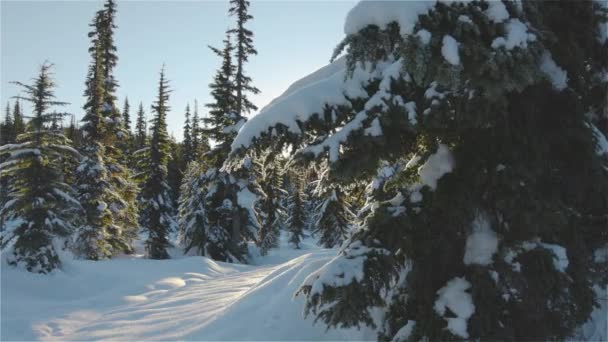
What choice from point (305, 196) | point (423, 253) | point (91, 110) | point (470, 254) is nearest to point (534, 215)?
point (470, 254)

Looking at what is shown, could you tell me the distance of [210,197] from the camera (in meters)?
23.8

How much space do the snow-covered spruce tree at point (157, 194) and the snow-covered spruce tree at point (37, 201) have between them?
47.0ft

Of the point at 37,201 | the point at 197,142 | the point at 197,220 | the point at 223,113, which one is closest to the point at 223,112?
the point at 223,113

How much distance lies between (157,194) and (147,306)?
20104 millimetres

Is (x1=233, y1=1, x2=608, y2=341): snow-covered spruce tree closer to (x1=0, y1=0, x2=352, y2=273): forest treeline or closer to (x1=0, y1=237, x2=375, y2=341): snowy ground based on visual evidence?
(x1=0, y1=237, x2=375, y2=341): snowy ground

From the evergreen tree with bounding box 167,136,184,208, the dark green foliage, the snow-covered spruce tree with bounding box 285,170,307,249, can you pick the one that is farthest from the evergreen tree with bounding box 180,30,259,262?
the evergreen tree with bounding box 167,136,184,208

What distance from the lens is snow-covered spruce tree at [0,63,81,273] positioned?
1202cm

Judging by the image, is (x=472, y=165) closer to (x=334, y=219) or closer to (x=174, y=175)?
(x=334, y=219)

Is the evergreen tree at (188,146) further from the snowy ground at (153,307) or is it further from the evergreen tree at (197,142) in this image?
the snowy ground at (153,307)

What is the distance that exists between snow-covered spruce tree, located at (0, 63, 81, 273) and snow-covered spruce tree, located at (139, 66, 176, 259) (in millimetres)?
14338

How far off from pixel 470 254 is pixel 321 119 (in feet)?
6.54

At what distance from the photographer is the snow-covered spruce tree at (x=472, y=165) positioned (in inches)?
135

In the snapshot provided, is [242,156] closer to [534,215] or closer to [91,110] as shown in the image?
[534,215]

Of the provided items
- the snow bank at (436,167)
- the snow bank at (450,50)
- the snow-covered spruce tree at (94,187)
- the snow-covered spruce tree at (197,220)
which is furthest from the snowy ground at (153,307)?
the snow-covered spruce tree at (197,220)
